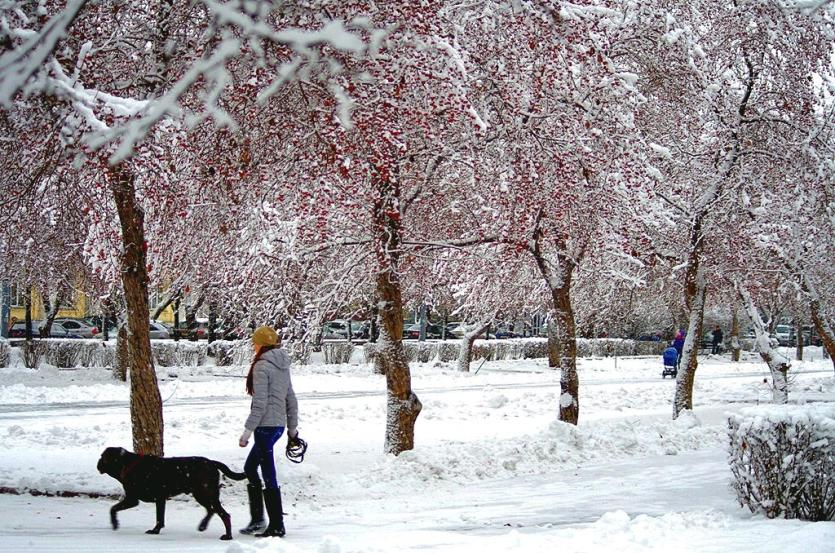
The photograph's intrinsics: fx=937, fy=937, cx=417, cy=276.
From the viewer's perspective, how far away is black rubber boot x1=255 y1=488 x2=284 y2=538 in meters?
8.05

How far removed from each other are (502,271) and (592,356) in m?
32.3

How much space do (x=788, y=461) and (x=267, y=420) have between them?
469 cm

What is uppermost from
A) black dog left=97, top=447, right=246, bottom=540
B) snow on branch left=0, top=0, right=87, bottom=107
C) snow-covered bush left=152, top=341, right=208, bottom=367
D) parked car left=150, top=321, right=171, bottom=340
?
snow on branch left=0, top=0, right=87, bottom=107

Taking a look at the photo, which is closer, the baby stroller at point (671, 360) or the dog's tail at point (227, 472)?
the dog's tail at point (227, 472)

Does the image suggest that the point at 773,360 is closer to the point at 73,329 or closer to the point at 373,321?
the point at 373,321

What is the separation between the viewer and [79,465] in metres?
11.8

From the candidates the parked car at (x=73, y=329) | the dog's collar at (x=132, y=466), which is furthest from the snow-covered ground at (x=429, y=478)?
the parked car at (x=73, y=329)

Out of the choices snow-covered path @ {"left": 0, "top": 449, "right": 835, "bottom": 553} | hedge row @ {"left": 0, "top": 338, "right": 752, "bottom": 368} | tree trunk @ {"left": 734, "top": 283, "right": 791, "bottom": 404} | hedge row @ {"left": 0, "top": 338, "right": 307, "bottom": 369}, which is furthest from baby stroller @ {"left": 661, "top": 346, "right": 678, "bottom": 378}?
snow-covered path @ {"left": 0, "top": 449, "right": 835, "bottom": 553}

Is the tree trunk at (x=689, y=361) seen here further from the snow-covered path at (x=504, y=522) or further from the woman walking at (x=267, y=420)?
the woman walking at (x=267, y=420)

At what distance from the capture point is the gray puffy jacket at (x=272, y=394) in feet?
26.6

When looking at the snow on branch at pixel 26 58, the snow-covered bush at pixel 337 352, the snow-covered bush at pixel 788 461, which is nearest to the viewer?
the snow on branch at pixel 26 58

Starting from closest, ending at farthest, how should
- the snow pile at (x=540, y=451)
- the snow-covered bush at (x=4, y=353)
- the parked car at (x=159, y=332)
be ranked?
the snow pile at (x=540, y=451) < the snow-covered bush at (x=4, y=353) < the parked car at (x=159, y=332)

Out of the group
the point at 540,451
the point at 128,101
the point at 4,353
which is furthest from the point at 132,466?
the point at 4,353

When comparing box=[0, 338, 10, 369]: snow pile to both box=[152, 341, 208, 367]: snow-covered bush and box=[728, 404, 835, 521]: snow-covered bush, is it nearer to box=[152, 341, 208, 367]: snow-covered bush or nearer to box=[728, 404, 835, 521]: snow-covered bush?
box=[152, 341, 208, 367]: snow-covered bush
